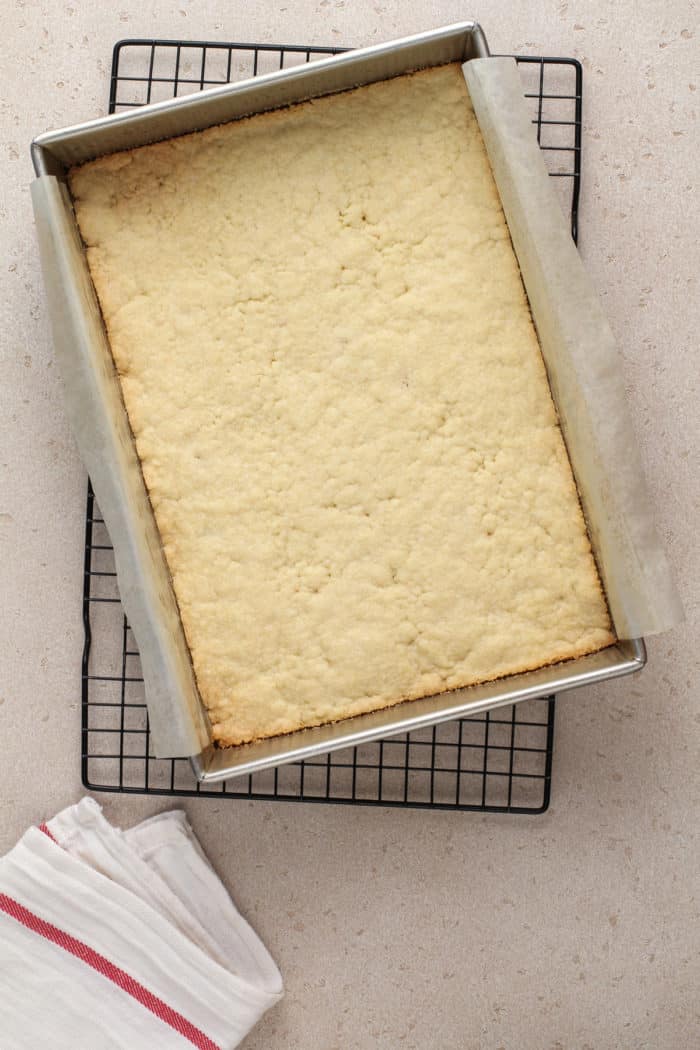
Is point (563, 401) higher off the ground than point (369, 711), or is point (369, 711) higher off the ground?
point (563, 401)

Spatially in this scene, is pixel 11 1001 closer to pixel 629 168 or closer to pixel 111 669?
pixel 111 669

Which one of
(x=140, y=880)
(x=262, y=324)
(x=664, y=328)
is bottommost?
(x=140, y=880)

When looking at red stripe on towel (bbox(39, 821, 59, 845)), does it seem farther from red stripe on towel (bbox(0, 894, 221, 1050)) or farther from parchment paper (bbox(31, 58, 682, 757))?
parchment paper (bbox(31, 58, 682, 757))

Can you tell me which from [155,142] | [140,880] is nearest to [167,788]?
[140,880]

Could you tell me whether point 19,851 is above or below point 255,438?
below

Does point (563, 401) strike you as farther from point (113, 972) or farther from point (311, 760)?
point (113, 972)

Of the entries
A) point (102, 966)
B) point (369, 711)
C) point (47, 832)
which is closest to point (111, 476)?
point (369, 711)
